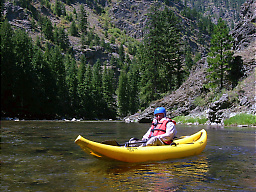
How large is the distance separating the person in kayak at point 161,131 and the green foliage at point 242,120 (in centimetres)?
1284

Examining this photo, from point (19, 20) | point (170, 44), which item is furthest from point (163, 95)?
point (19, 20)

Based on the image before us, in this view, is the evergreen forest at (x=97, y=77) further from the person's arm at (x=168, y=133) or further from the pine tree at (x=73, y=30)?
the pine tree at (x=73, y=30)

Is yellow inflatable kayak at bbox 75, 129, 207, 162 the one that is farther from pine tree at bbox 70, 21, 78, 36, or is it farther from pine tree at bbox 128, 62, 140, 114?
pine tree at bbox 70, 21, 78, 36

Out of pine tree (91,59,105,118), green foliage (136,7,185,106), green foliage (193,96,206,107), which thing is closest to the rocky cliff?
green foliage (193,96,206,107)

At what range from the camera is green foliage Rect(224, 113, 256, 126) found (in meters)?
18.2

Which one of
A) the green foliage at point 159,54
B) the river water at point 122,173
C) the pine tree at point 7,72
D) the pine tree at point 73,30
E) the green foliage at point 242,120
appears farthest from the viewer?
the pine tree at point 73,30

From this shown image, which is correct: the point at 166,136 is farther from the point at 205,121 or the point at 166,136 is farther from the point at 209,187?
the point at 205,121

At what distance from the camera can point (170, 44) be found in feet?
116

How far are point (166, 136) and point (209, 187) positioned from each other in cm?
299

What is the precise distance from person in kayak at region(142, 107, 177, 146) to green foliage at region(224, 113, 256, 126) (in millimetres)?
12841

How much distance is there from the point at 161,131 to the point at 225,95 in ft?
52.6

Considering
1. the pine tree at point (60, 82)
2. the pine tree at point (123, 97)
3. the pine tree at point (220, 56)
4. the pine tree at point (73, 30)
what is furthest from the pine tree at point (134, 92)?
the pine tree at point (73, 30)

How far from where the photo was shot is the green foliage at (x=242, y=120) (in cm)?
1825

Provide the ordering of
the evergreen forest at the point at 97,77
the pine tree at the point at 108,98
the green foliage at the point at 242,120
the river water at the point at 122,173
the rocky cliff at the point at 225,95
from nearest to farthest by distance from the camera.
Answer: the river water at the point at 122,173 → the green foliage at the point at 242,120 → the rocky cliff at the point at 225,95 → the evergreen forest at the point at 97,77 → the pine tree at the point at 108,98
